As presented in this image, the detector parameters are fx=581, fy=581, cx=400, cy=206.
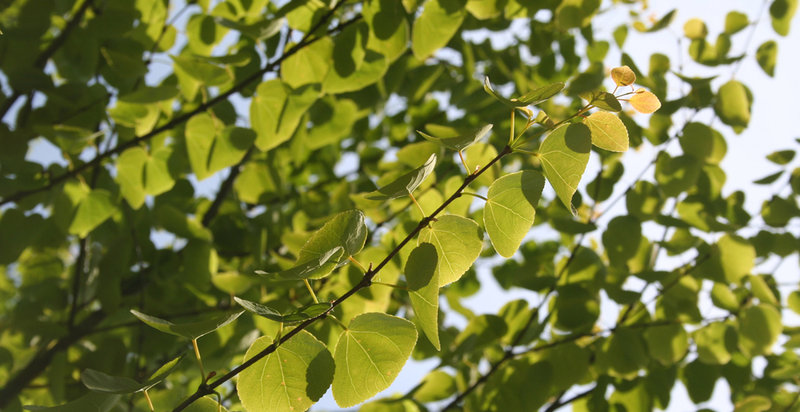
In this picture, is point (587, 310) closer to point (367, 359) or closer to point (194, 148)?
point (367, 359)

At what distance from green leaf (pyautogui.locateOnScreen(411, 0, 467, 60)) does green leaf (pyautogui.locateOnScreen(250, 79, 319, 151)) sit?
0.69 ft

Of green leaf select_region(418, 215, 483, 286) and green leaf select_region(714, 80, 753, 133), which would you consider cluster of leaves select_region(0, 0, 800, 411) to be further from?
green leaf select_region(418, 215, 483, 286)

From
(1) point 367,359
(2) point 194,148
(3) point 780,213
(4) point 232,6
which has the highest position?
(4) point 232,6

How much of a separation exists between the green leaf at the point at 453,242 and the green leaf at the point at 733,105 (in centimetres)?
88

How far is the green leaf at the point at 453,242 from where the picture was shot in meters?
0.56

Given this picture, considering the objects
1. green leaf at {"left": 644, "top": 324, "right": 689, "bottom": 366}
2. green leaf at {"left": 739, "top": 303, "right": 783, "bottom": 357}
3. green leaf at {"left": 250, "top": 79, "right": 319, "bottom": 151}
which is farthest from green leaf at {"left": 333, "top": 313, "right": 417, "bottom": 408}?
green leaf at {"left": 739, "top": 303, "right": 783, "bottom": 357}

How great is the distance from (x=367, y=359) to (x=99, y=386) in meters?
0.24

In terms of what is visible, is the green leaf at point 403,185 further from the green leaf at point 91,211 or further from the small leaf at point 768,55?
the small leaf at point 768,55

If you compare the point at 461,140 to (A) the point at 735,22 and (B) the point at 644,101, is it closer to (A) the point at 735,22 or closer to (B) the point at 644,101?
(B) the point at 644,101

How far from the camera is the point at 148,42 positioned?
121 centimetres

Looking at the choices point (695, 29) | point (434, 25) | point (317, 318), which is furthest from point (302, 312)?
point (695, 29)

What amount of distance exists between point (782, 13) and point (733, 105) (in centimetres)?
30

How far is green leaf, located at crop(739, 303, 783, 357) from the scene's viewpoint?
111cm

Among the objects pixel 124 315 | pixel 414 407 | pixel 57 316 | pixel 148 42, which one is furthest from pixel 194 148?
pixel 57 316
